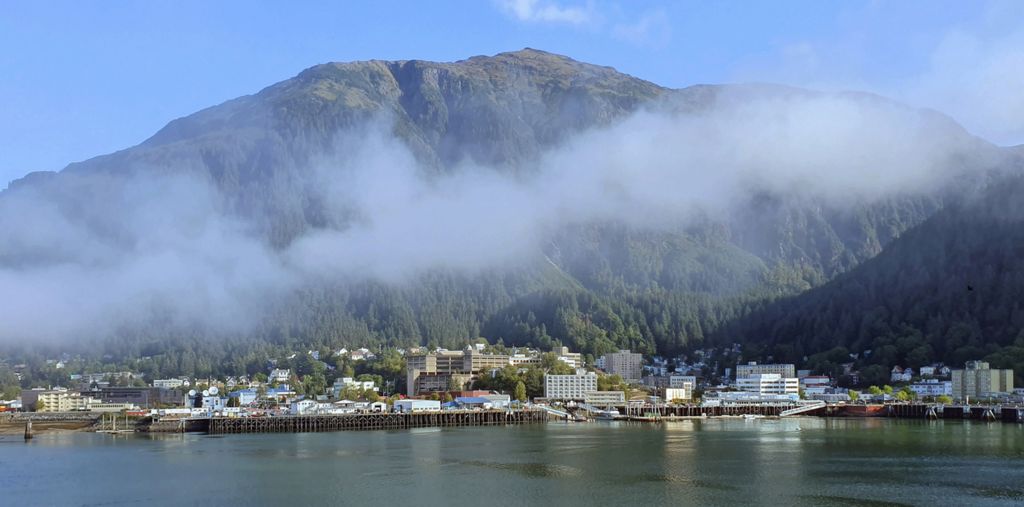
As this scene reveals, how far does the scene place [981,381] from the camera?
391 feet

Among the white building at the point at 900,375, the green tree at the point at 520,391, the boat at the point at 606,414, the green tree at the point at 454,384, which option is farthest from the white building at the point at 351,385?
the white building at the point at 900,375

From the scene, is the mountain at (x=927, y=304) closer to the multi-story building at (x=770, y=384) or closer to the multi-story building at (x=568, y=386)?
the multi-story building at (x=770, y=384)

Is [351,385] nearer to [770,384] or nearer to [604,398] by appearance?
[604,398]

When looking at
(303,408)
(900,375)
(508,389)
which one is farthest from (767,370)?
(303,408)

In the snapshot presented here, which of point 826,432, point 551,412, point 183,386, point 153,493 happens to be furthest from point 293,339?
point 153,493

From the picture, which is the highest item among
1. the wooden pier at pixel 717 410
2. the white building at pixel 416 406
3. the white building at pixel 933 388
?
the white building at pixel 933 388

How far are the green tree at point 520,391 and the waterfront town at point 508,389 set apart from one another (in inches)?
6.5

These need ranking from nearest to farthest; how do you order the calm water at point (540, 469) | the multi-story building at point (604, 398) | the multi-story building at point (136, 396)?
1. the calm water at point (540, 469)
2. the multi-story building at point (604, 398)
3. the multi-story building at point (136, 396)

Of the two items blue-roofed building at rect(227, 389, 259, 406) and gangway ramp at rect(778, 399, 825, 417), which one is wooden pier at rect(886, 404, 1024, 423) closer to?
gangway ramp at rect(778, 399, 825, 417)

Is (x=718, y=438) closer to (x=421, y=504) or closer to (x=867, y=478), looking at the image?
(x=867, y=478)

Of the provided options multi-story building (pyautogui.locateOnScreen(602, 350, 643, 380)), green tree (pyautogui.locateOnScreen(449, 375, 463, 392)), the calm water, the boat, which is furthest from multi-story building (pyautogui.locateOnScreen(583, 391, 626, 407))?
the calm water

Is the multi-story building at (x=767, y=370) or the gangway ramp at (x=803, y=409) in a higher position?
the multi-story building at (x=767, y=370)

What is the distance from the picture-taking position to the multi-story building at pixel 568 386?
13425cm

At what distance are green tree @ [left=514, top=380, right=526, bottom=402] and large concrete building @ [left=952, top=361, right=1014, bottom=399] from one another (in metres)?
50.6
